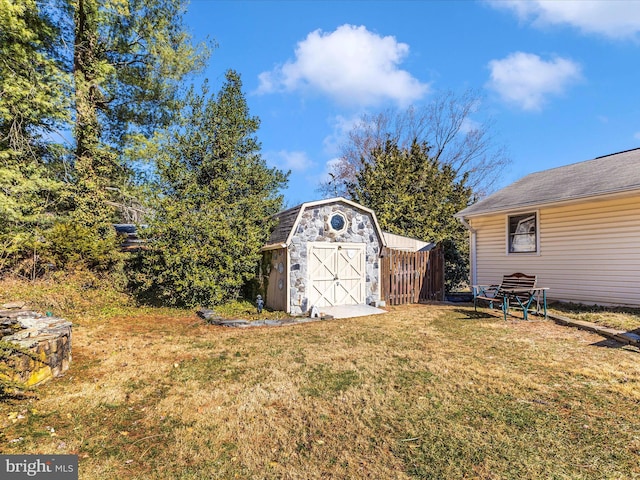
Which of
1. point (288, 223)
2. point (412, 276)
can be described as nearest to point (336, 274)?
point (288, 223)

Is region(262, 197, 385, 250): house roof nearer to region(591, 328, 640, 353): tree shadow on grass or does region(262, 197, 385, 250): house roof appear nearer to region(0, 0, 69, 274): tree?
region(591, 328, 640, 353): tree shadow on grass

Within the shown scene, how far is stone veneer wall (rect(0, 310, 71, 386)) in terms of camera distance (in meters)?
3.93

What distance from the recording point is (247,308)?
965cm

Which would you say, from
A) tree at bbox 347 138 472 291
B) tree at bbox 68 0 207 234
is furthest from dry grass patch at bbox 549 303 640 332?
tree at bbox 68 0 207 234

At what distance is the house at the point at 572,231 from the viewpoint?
8422mm

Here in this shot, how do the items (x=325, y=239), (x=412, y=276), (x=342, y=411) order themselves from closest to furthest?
(x=342, y=411) → (x=325, y=239) → (x=412, y=276)

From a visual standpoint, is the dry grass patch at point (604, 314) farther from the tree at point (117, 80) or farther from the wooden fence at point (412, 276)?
the tree at point (117, 80)

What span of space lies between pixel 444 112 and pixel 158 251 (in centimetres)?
2253

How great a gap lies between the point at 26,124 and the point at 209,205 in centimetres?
869

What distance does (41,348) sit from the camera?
4238 mm

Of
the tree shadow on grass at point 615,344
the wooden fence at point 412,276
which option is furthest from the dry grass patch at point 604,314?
the wooden fence at point 412,276

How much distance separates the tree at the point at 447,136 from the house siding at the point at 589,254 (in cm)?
1476

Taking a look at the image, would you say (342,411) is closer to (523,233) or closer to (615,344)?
(615,344)

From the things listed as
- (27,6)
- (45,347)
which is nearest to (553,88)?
(45,347)
